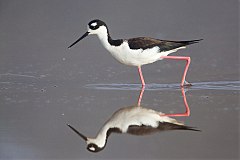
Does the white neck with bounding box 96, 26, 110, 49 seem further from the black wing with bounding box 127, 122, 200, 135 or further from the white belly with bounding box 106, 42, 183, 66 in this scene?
the black wing with bounding box 127, 122, 200, 135

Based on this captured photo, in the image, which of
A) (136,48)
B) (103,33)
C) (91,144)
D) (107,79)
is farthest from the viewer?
(107,79)

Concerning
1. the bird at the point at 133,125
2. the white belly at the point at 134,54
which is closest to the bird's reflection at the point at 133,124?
the bird at the point at 133,125

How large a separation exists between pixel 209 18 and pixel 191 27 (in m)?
0.43

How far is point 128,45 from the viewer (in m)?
6.10

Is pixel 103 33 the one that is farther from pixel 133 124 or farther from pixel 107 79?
pixel 133 124

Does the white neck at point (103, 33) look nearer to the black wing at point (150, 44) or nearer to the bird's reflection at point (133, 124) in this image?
the black wing at point (150, 44)

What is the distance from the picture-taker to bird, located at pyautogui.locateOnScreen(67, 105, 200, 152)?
4.43m

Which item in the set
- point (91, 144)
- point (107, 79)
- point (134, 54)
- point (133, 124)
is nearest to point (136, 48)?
point (134, 54)

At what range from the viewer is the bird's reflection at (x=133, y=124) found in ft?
14.5

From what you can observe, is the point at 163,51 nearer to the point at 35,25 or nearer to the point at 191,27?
the point at 191,27

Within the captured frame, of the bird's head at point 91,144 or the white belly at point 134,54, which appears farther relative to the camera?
the white belly at point 134,54

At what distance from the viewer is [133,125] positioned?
15.5 feet

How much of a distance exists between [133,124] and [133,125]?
0.07 feet

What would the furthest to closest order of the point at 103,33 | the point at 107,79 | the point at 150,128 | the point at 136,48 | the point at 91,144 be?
the point at 107,79
the point at 103,33
the point at 136,48
the point at 150,128
the point at 91,144
